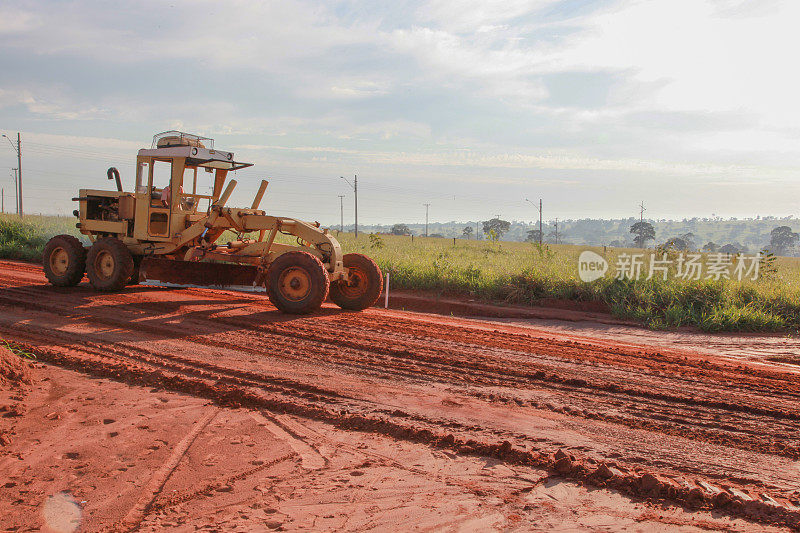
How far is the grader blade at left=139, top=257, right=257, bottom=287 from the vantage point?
10.8m

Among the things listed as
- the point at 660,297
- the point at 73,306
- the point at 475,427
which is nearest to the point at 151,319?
the point at 73,306

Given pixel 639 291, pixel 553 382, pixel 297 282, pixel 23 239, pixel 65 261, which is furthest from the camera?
pixel 23 239

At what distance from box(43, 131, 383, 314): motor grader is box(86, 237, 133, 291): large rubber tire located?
0.02 meters

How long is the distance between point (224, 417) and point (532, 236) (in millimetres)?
95986

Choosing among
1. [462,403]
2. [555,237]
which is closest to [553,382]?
[462,403]

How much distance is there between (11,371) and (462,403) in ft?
14.3

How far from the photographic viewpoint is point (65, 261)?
492 inches

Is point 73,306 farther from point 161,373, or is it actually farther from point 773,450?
point 773,450

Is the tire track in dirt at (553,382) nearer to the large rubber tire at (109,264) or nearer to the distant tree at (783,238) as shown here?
the large rubber tire at (109,264)

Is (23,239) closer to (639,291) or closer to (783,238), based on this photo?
(639,291)

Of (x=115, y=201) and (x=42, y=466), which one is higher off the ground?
(x=115, y=201)

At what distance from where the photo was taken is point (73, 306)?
10.2m

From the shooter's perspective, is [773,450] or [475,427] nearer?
[773,450]

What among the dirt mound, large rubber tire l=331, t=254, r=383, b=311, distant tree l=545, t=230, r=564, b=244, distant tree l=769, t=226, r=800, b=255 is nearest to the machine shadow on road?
large rubber tire l=331, t=254, r=383, b=311
